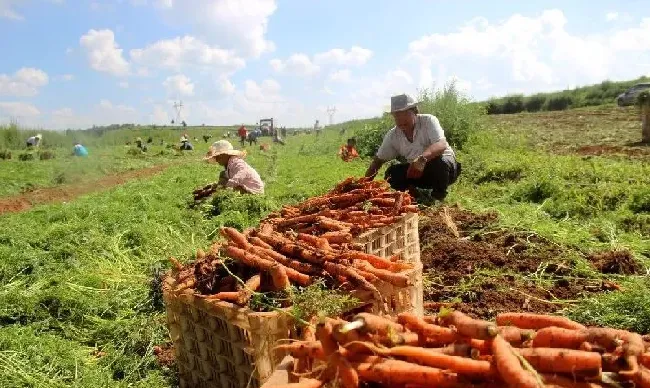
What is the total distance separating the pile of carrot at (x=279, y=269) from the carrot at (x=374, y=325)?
824mm

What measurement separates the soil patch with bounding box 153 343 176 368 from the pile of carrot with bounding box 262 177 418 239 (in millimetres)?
1373

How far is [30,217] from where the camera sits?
11719 millimetres

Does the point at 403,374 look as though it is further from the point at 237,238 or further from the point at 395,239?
the point at 395,239

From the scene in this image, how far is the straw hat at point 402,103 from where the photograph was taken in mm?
8016

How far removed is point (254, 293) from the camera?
126 inches

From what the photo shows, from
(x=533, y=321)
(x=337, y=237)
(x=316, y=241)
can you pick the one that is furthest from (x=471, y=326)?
(x=337, y=237)

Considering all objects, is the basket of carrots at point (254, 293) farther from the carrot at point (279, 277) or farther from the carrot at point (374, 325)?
the carrot at point (374, 325)

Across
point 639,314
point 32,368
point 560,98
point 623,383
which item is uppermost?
point 560,98

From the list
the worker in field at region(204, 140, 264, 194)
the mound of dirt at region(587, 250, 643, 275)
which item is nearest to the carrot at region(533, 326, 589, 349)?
the mound of dirt at region(587, 250, 643, 275)

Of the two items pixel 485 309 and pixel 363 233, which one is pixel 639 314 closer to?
pixel 485 309

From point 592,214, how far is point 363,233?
4953 mm

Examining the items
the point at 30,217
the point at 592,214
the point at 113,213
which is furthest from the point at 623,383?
the point at 30,217

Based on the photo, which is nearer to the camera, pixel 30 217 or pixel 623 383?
pixel 623 383

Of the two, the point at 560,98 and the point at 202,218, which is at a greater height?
the point at 560,98
